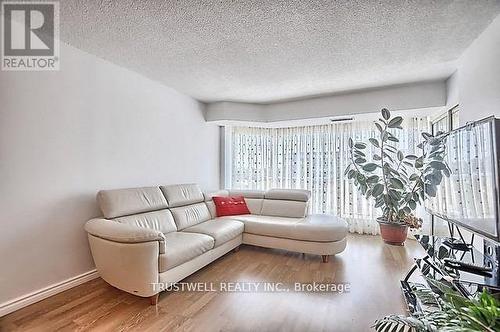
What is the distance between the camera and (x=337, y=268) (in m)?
2.88

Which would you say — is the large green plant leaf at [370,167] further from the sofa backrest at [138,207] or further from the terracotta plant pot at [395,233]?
the sofa backrest at [138,207]

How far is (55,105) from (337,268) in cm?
353

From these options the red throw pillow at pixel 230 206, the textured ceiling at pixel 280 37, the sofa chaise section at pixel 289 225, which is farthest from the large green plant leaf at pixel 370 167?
the red throw pillow at pixel 230 206

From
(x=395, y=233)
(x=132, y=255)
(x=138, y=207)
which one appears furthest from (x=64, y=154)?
(x=395, y=233)

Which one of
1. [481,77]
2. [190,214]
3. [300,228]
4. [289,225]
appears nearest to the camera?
[481,77]

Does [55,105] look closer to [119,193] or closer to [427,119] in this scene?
[119,193]

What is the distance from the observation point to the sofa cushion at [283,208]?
3.82 metres

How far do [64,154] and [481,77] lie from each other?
4.03 meters

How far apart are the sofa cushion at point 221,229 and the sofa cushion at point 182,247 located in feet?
0.45

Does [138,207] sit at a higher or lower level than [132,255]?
higher

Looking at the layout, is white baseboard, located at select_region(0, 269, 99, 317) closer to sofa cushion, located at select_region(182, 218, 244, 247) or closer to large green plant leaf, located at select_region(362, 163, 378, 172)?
sofa cushion, located at select_region(182, 218, 244, 247)

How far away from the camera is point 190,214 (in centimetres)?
335

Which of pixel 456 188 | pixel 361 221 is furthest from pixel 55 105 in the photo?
pixel 361 221

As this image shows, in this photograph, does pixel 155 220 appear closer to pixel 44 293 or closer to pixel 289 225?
pixel 44 293
